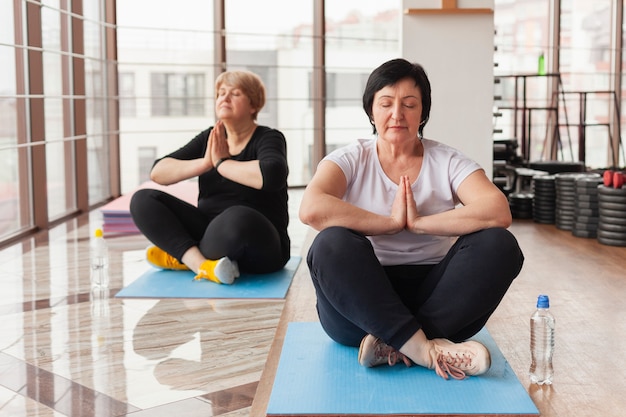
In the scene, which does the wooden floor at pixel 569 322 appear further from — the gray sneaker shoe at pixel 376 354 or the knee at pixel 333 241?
the knee at pixel 333 241

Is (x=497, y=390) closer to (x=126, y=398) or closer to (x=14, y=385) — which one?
(x=126, y=398)

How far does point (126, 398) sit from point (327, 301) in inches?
22.6

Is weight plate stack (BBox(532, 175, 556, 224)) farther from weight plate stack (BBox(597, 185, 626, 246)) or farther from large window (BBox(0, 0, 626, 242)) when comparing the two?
large window (BBox(0, 0, 626, 242))

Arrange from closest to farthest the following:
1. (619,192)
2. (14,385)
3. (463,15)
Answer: (14,385), (619,192), (463,15)

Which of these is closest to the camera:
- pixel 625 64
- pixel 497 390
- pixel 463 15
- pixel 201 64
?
pixel 497 390

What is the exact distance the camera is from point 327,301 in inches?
88.7

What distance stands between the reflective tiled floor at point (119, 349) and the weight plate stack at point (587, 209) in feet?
7.23

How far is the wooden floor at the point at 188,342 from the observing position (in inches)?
80.7

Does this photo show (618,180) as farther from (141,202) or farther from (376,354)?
(376,354)

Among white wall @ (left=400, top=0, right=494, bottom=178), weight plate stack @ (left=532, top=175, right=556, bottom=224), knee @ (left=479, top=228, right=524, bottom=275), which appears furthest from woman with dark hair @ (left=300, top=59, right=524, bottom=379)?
weight plate stack @ (left=532, top=175, right=556, bottom=224)

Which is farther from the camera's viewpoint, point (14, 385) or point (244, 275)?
point (244, 275)

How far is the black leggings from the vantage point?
3.30 meters

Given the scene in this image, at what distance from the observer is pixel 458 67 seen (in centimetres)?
462

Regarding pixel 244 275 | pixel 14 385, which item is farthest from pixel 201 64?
pixel 14 385
